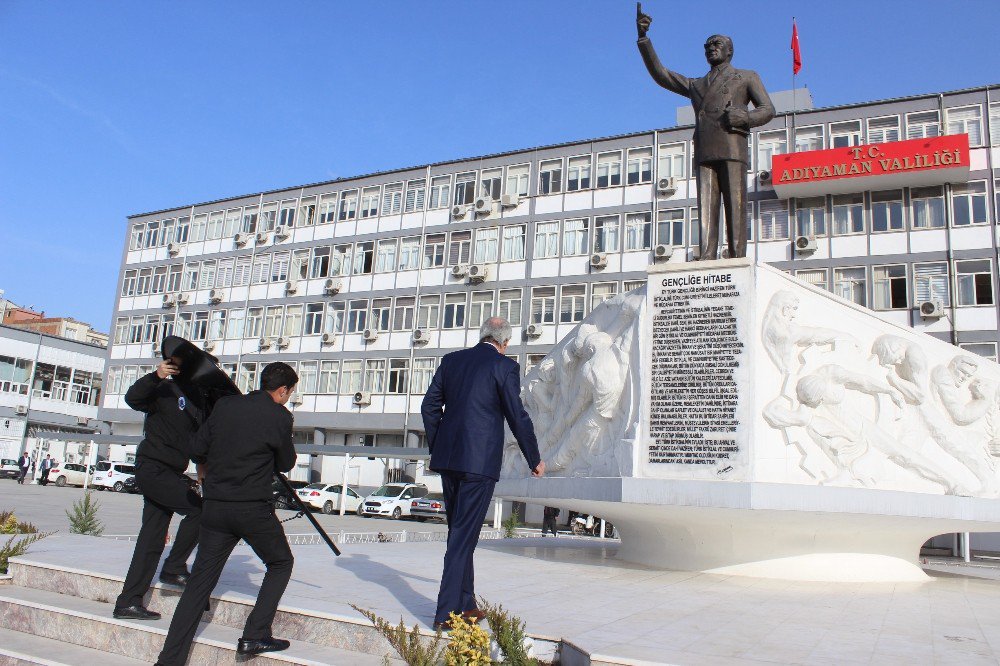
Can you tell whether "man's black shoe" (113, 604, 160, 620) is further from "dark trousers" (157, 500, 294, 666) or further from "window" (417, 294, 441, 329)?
"window" (417, 294, 441, 329)

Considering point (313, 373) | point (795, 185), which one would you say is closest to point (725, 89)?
point (795, 185)

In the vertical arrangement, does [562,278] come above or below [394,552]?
above

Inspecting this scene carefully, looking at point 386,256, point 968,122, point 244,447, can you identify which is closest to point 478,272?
point 386,256

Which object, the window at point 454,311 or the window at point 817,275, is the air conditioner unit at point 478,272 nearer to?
the window at point 454,311

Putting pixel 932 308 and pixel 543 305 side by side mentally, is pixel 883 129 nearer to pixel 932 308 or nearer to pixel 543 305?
pixel 932 308

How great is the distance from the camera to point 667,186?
3156 cm

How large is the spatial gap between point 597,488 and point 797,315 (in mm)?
2707

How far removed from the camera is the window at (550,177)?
34.7 m

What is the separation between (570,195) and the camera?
34.2 m

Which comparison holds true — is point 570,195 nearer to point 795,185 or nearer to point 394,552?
point 795,185

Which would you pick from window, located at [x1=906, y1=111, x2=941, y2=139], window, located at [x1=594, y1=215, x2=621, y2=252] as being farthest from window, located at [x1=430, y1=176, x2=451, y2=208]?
window, located at [x1=906, y1=111, x2=941, y2=139]

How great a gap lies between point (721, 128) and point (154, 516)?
7080 millimetres

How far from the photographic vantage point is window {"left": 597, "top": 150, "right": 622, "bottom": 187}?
3341 cm

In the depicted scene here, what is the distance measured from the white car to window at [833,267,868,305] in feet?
62.6
